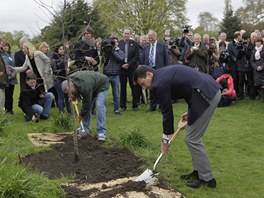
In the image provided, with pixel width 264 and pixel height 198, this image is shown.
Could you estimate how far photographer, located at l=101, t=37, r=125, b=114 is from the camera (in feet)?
34.2

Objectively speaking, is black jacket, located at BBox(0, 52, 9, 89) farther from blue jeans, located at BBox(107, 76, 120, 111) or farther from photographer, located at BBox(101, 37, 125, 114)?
blue jeans, located at BBox(107, 76, 120, 111)

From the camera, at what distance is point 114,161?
6.33 metres

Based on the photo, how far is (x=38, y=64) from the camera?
34.2 ft

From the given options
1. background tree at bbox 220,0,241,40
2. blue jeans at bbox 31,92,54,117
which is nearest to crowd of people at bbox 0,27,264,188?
blue jeans at bbox 31,92,54,117

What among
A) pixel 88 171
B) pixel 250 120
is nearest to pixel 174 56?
pixel 250 120

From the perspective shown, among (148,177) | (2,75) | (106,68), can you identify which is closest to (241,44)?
(106,68)

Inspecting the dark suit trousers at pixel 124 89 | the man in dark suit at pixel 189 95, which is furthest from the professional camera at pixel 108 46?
the man in dark suit at pixel 189 95

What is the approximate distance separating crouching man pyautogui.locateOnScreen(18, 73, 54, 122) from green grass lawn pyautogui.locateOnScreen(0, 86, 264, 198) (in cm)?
33

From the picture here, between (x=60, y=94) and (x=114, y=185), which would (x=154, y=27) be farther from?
(x=114, y=185)

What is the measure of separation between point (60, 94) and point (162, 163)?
5.13 meters

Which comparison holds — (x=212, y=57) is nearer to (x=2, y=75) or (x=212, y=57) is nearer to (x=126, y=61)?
(x=126, y=61)

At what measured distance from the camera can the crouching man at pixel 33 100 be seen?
10123 mm

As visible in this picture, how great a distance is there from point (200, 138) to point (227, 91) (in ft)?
21.8

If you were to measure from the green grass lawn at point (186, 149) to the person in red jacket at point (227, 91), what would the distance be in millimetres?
302
